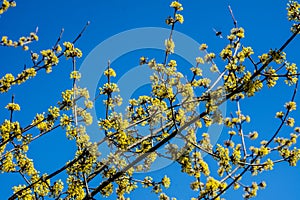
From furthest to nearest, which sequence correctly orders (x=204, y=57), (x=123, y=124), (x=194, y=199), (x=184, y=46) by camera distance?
1. (x=184, y=46)
2. (x=204, y=57)
3. (x=194, y=199)
4. (x=123, y=124)

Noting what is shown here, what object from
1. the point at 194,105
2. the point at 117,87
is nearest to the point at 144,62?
the point at 117,87

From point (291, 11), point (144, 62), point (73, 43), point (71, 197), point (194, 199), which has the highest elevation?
point (73, 43)

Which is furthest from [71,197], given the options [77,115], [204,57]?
[204,57]

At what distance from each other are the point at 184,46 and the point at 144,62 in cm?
159

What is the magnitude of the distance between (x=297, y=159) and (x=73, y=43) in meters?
4.40

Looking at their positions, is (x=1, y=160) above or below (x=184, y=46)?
below

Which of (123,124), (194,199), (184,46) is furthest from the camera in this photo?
(184,46)

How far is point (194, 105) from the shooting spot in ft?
19.9

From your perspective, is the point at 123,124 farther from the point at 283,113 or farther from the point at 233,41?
the point at 283,113

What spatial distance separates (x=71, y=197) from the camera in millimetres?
6352

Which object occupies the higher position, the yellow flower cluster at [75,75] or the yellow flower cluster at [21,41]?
Result: the yellow flower cluster at [21,41]

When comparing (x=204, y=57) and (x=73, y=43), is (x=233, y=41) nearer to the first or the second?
(x=204, y=57)

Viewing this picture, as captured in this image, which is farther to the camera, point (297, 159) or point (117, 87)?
point (297, 159)

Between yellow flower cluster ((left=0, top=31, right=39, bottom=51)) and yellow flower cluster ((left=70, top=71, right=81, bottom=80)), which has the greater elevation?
yellow flower cluster ((left=0, top=31, right=39, bottom=51))
